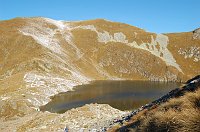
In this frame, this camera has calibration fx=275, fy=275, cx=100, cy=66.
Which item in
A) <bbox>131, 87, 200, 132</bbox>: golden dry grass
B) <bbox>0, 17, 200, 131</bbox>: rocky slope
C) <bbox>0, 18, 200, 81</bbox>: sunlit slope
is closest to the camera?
<bbox>131, 87, 200, 132</bbox>: golden dry grass

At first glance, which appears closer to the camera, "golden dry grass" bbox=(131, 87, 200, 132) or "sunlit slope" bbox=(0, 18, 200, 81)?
"golden dry grass" bbox=(131, 87, 200, 132)

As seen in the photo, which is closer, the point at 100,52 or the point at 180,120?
the point at 180,120

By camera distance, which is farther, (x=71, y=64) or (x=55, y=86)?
(x=71, y=64)

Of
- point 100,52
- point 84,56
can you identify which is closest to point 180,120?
point 84,56

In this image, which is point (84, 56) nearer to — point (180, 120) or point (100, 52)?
point (100, 52)

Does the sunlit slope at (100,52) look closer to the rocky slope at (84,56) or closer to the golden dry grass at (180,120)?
the rocky slope at (84,56)

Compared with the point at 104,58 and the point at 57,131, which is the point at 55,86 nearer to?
the point at 57,131

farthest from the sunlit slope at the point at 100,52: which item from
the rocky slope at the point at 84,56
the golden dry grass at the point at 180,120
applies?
the golden dry grass at the point at 180,120

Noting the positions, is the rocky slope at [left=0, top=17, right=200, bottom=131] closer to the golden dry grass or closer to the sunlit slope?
the sunlit slope

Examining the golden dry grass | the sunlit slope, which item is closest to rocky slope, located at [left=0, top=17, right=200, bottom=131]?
the sunlit slope

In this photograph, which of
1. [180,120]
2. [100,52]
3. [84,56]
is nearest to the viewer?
[180,120]

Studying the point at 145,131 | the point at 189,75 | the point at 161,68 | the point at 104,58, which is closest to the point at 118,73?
the point at 104,58
